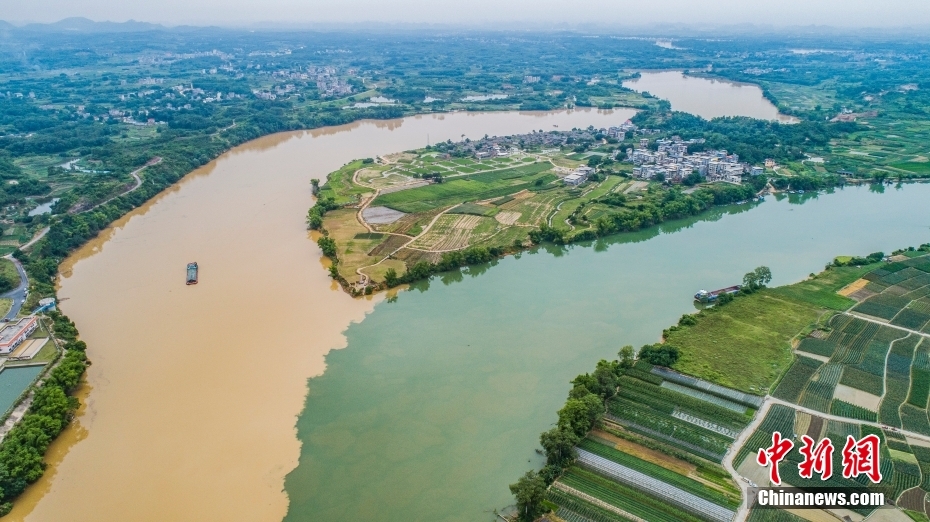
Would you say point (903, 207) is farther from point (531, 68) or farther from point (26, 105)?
point (26, 105)

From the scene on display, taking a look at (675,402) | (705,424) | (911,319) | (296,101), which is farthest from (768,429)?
(296,101)

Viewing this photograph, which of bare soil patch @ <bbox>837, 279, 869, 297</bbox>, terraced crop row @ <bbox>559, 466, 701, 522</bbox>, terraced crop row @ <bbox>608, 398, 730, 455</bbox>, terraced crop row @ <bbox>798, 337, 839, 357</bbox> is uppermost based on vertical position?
bare soil patch @ <bbox>837, 279, 869, 297</bbox>

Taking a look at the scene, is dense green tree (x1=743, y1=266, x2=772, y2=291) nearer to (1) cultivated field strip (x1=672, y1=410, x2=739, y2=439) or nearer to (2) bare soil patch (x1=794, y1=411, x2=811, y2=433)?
(2) bare soil patch (x1=794, y1=411, x2=811, y2=433)

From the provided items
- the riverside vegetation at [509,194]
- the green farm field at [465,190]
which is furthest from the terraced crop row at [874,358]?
the green farm field at [465,190]

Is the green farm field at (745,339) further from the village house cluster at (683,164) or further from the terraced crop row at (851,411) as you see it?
the village house cluster at (683,164)

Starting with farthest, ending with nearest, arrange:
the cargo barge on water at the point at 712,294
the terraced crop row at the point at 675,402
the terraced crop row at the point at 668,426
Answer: the cargo barge on water at the point at 712,294
the terraced crop row at the point at 675,402
the terraced crop row at the point at 668,426

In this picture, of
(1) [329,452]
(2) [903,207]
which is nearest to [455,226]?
(1) [329,452]

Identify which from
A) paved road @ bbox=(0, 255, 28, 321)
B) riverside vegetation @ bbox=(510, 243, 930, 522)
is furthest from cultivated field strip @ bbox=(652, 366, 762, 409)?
paved road @ bbox=(0, 255, 28, 321)
